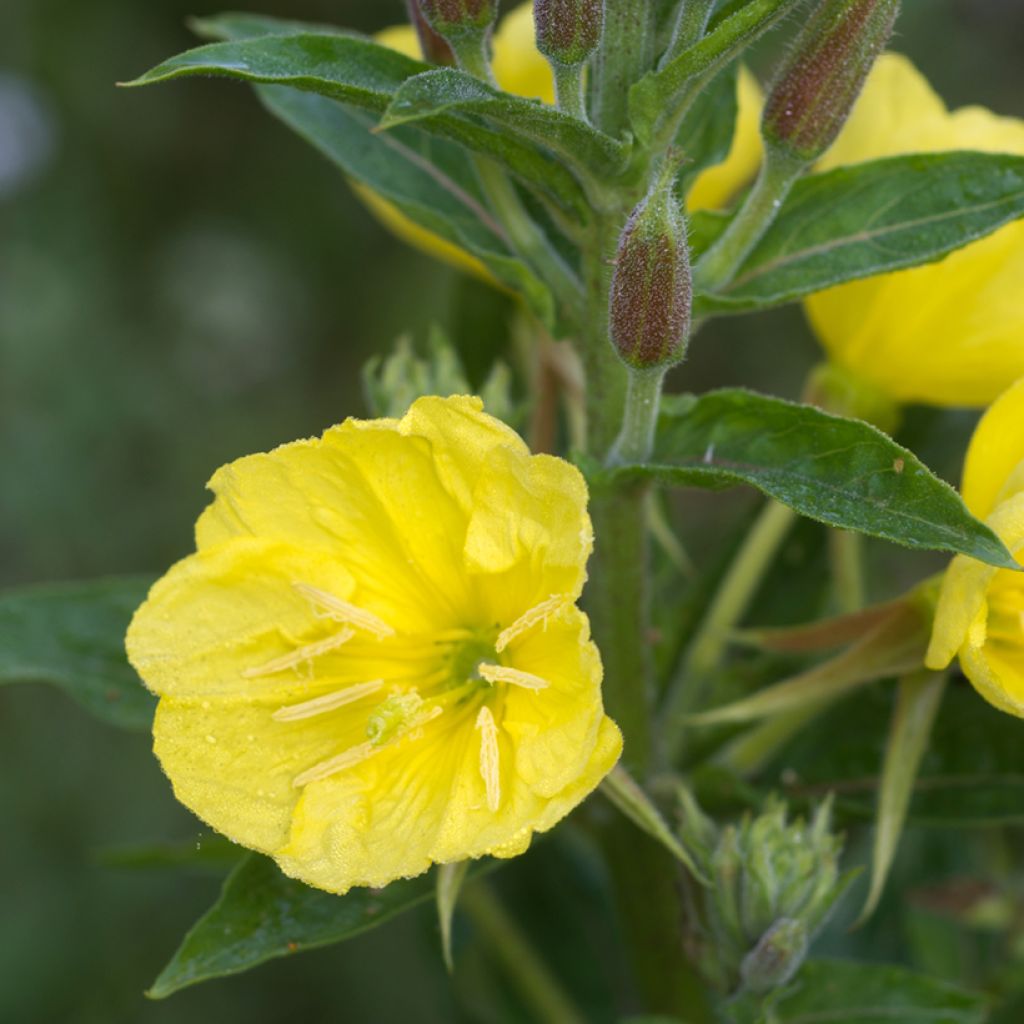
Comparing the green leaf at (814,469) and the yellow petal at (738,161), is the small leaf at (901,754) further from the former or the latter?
the yellow petal at (738,161)

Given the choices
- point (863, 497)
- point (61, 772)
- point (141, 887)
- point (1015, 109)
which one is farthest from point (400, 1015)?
point (1015, 109)

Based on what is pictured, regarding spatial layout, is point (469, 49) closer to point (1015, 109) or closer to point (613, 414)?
point (613, 414)

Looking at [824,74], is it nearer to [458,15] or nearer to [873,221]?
[873,221]

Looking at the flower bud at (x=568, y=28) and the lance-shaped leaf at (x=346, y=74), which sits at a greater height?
the flower bud at (x=568, y=28)

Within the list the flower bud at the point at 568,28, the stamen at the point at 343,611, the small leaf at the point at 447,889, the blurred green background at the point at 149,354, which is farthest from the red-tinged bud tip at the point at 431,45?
the blurred green background at the point at 149,354

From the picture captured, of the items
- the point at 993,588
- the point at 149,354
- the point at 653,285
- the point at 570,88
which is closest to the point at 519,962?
the point at 993,588

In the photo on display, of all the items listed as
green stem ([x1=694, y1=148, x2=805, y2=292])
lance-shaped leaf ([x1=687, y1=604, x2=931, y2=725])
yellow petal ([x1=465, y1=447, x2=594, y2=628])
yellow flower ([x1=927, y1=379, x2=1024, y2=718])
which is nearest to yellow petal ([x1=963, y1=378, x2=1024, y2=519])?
yellow flower ([x1=927, y1=379, x2=1024, y2=718])

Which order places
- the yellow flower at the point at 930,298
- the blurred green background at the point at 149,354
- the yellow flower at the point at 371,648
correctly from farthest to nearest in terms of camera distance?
the blurred green background at the point at 149,354
the yellow flower at the point at 930,298
the yellow flower at the point at 371,648
